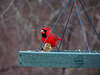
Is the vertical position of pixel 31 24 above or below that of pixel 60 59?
above

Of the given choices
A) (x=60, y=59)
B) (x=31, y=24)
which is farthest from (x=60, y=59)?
(x=31, y=24)

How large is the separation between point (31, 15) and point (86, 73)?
125 inches

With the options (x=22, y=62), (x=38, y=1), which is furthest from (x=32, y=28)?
(x=22, y=62)

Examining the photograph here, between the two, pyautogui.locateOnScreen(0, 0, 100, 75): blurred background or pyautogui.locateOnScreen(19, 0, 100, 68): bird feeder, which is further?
pyautogui.locateOnScreen(0, 0, 100, 75): blurred background

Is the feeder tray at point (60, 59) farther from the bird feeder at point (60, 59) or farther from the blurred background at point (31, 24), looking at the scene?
the blurred background at point (31, 24)

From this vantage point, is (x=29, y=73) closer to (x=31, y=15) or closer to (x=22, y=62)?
(x=31, y=15)

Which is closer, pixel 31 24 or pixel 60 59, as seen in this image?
pixel 60 59

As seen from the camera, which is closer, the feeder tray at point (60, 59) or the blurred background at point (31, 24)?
the feeder tray at point (60, 59)

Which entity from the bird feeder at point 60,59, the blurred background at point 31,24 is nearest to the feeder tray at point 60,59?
the bird feeder at point 60,59

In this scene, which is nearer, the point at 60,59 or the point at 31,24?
the point at 60,59

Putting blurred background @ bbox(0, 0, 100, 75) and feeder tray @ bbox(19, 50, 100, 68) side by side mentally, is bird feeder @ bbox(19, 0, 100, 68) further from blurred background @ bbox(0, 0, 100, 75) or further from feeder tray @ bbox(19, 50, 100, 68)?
blurred background @ bbox(0, 0, 100, 75)

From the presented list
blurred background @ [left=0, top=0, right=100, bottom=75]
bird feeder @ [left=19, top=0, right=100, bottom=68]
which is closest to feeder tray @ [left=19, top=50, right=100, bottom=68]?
bird feeder @ [left=19, top=0, right=100, bottom=68]

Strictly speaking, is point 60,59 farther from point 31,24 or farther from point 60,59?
point 31,24

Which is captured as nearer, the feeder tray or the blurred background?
the feeder tray
